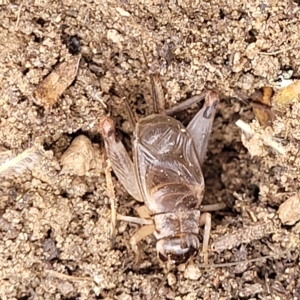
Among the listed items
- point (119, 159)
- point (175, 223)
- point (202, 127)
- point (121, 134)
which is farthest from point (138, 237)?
point (202, 127)

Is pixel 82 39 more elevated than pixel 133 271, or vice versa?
pixel 82 39

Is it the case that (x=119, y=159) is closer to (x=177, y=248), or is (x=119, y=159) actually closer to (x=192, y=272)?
(x=177, y=248)

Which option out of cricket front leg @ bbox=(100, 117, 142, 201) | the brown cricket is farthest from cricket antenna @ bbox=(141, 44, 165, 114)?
cricket front leg @ bbox=(100, 117, 142, 201)

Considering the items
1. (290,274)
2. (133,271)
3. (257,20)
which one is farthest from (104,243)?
(257,20)

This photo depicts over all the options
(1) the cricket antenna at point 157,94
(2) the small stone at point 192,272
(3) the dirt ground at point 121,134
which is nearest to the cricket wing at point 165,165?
(1) the cricket antenna at point 157,94

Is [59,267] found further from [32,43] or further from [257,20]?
[257,20]

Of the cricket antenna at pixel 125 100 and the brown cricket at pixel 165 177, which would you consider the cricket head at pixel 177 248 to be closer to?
the brown cricket at pixel 165 177
